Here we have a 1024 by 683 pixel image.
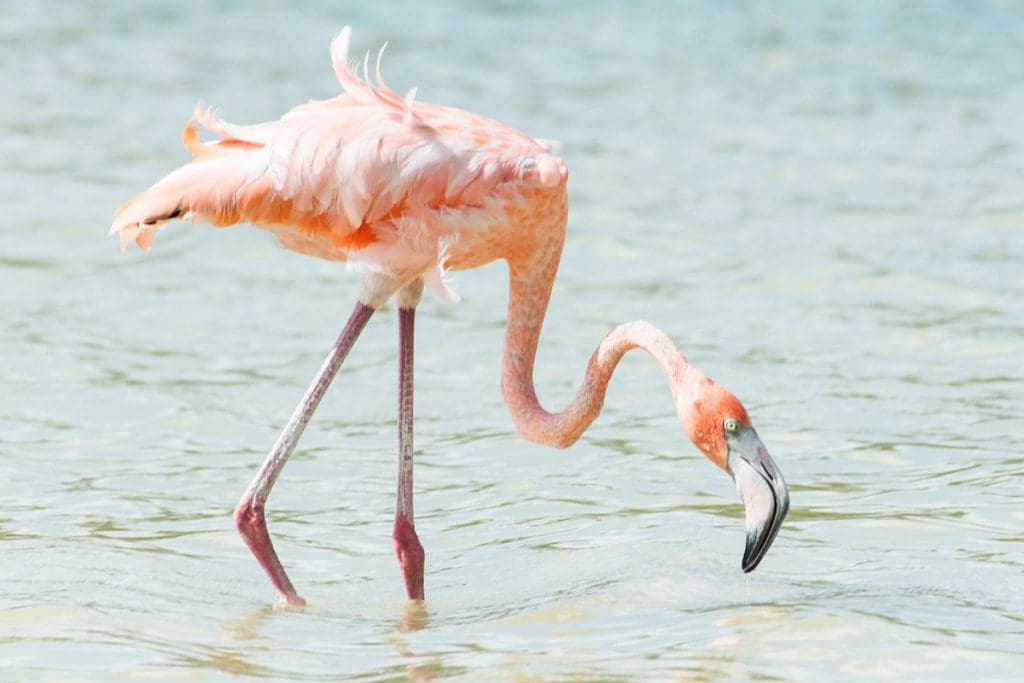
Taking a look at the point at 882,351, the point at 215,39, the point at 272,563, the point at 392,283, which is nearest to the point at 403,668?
the point at 272,563

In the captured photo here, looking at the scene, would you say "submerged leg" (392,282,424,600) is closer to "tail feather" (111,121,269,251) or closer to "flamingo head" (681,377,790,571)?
"tail feather" (111,121,269,251)

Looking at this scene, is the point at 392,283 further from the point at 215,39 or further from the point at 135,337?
the point at 215,39

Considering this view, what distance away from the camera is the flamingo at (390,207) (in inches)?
232

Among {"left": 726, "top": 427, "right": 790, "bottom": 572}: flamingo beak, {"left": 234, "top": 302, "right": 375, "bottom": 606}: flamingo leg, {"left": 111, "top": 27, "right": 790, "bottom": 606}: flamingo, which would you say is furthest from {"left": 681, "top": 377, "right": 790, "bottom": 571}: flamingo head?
{"left": 234, "top": 302, "right": 375, "bottom": 606}: flamingo leg

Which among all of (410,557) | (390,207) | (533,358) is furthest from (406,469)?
(390,207)

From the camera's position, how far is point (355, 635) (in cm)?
553

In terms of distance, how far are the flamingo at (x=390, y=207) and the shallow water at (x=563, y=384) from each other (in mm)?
569

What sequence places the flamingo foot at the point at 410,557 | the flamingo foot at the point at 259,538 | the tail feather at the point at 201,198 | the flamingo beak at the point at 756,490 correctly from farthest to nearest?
the flamingo foot at the point at 410,557
the flamingo foot at the point at 259,538
the tail feather at the point at 201,198
the flamingo beak at the point at 756,490

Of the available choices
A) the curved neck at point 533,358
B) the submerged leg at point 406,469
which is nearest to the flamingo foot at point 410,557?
the submerged leg at point 406,469

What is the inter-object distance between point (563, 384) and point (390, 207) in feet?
10.1

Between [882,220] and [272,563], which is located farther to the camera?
[882,220]

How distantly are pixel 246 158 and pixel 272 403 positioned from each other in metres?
2.75

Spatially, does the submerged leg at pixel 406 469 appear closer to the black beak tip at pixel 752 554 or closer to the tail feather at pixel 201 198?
the tail feather at pixel 201 198

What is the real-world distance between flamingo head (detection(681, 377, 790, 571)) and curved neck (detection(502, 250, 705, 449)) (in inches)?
12.0
